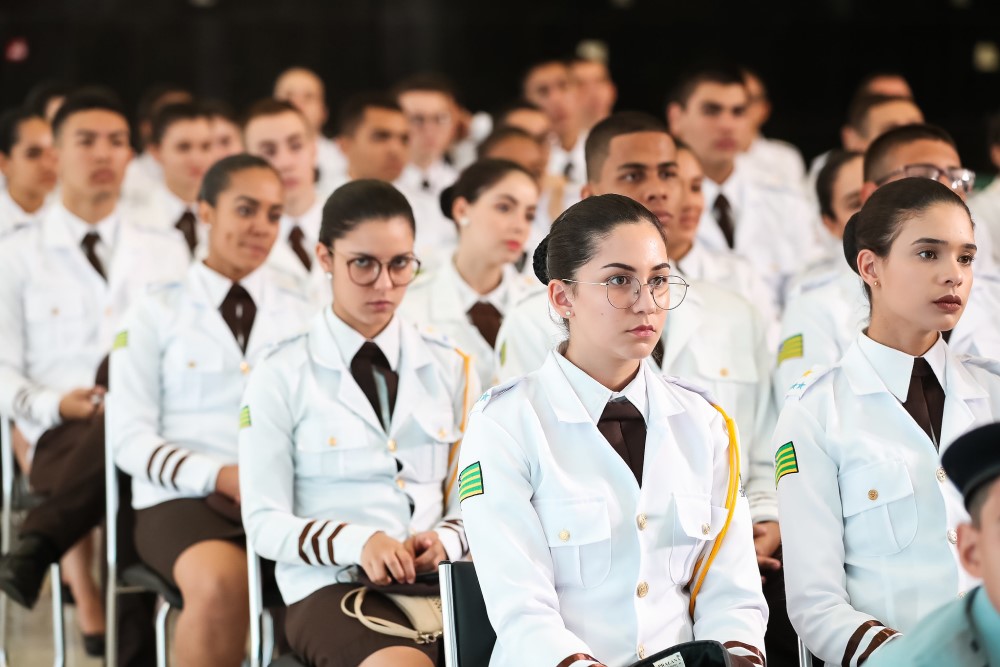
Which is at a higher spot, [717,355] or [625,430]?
[717,355]

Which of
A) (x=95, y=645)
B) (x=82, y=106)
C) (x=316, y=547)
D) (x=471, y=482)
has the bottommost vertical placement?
(x=95, y=645)

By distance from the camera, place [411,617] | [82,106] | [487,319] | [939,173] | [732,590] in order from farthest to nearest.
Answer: [82,106] < [487,319] < [939,173] < [411,617] < [732,590]

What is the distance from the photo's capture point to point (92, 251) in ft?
15.5

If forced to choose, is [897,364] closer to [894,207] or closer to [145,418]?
[894,207]

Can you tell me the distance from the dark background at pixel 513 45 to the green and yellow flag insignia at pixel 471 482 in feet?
21.1

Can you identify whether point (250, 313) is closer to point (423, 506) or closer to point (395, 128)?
point (423, 506)

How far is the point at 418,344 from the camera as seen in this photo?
3.20 metres

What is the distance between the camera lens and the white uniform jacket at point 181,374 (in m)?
3.55

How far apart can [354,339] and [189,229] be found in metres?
2.41

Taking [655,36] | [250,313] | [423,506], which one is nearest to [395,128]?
[250,313]

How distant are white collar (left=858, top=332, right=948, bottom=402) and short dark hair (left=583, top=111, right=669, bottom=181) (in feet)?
4.36

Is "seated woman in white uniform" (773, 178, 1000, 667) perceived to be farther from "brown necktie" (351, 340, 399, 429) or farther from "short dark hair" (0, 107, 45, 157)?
"short dark hair" (0, 107, 45, 157)

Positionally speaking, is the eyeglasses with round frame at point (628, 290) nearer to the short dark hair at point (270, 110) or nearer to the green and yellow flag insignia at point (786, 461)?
the green and yellow flag insignia at point (786, 461)

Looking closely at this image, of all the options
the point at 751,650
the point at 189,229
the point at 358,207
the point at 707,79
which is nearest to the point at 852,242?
the point at 751,650
